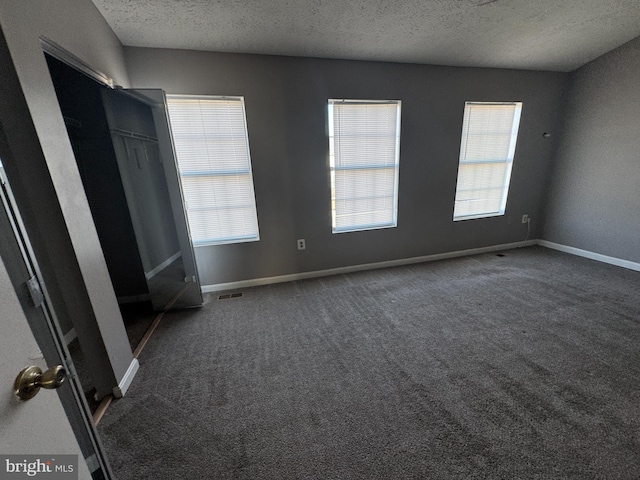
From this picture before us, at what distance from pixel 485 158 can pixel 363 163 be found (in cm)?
184

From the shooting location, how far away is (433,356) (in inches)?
72.5

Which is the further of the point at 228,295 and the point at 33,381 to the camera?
the point at 228,295

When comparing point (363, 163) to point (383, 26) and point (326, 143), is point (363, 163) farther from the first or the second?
point (383, 26)

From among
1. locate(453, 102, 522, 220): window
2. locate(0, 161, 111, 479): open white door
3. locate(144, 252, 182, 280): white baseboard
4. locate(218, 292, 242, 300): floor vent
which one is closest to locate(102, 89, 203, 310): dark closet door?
locate(144, 252, 182, 280): white baseboard

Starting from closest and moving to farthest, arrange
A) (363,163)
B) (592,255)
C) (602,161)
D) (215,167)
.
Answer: (215,167), (363,163), (602,161), (592,255)

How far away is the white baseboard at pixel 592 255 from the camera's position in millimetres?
3112

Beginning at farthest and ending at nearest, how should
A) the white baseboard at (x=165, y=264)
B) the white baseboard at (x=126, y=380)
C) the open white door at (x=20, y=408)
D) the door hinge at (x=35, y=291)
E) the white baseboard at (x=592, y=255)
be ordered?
the white baseboard at (x=592, y=255) → the white baseboard at (x=165, y=264) → the white baseboard at (x=126, y=380) → the door hinge at (x=35, y=291) → the open white door at (x=20, y=408)

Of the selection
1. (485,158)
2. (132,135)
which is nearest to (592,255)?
(485,158)

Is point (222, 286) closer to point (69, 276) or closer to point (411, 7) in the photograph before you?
point (69, 276)

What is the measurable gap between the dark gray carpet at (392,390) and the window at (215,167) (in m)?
0.87

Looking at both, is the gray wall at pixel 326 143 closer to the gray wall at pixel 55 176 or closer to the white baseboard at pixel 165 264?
the white baseboard at pixel 165 264

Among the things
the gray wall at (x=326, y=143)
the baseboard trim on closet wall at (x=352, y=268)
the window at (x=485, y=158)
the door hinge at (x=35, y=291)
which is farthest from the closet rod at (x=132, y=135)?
the window at (x=485, y=158)

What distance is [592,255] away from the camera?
345 centimetres

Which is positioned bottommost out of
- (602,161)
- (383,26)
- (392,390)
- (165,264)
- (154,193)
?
(392,390)
